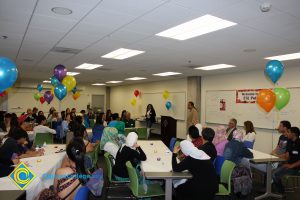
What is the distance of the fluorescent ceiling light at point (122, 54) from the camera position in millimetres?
5061

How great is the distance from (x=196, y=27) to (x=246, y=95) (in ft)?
15.9

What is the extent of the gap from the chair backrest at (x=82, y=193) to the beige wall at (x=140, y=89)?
8.16 m

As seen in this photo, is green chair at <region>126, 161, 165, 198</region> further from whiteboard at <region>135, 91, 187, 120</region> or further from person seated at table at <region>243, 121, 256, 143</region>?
whiteboard at <region>135, 91, 187, 120</region>

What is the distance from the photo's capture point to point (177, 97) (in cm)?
1047

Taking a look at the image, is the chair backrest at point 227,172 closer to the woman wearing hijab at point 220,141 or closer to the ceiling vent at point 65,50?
the woman wearing hijab at point 220,141

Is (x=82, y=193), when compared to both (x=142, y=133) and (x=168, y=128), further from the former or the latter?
(x=168, y=128)

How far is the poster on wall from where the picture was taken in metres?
7.23

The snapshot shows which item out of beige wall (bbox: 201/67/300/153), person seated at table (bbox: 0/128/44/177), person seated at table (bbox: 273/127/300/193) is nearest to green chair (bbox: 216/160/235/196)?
person seated at table (bbox: 273/127/300/193)

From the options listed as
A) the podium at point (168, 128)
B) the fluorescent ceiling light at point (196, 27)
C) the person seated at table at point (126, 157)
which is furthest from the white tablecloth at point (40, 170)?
the podium at point (168, 128)

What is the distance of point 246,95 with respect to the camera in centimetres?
747

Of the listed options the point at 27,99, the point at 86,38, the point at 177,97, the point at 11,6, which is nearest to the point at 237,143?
the point at 86,38

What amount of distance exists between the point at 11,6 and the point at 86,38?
1.41 m

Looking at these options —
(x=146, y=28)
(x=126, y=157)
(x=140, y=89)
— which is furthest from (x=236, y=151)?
(x=140, y=89)

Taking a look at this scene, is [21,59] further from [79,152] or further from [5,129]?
[79,152]
